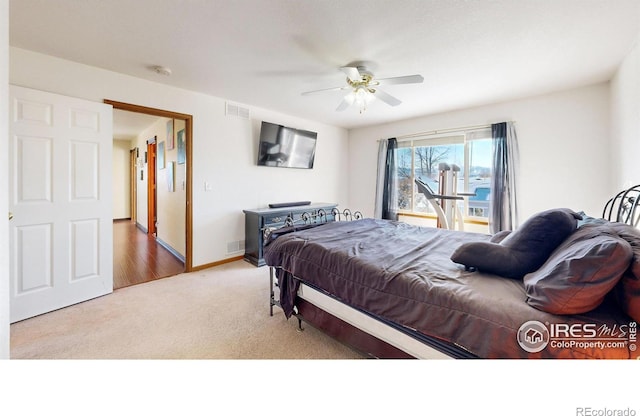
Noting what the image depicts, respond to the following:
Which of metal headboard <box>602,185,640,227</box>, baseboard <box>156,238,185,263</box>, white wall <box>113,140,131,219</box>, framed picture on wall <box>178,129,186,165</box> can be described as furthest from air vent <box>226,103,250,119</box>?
white wall <box>113,140,131,219</box>

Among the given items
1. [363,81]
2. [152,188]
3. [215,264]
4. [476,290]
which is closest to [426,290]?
[476,290]

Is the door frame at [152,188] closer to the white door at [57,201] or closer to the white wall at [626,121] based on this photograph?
the white door at [57,201]

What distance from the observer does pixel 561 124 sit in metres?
3.15

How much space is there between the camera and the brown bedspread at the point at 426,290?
0.89 m

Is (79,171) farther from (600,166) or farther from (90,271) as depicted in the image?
(600,166)

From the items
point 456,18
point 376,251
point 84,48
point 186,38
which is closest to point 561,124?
point 456,18

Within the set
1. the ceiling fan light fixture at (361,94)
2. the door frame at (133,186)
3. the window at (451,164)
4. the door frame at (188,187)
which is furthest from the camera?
the door frame at (133,186)

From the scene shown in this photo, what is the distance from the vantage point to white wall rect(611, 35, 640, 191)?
6.83ft

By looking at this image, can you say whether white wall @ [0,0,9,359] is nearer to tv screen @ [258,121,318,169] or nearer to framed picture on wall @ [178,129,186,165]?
framed picture on wall @ [178,129,186,165]

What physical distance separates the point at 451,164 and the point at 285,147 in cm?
277

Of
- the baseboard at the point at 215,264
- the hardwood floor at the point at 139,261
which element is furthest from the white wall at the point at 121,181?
the baseboard at the point at 215,264

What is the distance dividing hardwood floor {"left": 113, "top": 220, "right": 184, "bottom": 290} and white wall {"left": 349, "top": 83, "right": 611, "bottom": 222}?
5014 mm

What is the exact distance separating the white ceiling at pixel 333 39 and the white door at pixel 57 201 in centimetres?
57
